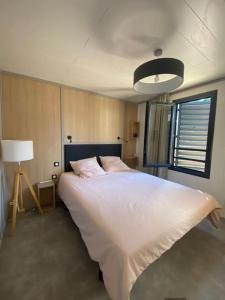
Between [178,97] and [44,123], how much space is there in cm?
286

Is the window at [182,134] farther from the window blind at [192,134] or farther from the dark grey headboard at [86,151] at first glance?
the dark grey headboard at [86,151]

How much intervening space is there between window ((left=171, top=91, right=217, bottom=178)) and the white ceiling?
66cm

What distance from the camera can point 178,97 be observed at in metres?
3.14

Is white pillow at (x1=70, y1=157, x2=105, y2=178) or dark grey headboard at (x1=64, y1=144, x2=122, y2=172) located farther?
dark grey headboard at (x1=64, y1=144, x2=122, y2=172)

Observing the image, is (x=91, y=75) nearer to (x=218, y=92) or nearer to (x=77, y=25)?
(x=77, y=25)

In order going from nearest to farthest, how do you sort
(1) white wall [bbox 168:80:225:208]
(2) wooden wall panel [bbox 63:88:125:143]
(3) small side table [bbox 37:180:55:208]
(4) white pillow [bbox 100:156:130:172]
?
(1) white wall [bbox 168:80:225:208] → (3) small side table [bbox 37:180:55:208] → (2) wooden wall panel [bbox 63:88:125:143] → (4) white pillow [bbox 100:156:130:172]

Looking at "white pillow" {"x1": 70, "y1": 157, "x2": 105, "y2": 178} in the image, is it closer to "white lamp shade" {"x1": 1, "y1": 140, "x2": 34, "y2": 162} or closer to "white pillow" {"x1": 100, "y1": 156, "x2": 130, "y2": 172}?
"white pillow" {"x1": 100, "y1": 156, "x2": 130, "y2": 172}

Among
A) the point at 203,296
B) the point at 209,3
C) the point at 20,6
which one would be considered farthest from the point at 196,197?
the point at 20,6

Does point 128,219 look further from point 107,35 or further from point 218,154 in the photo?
point 218,154

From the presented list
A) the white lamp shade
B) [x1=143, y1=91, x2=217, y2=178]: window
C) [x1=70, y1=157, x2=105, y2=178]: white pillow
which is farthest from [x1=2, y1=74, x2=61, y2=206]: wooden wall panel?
[x1=143, y1=91, x2=217, y2=178]: window

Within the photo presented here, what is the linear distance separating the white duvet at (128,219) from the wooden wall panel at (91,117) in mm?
1192

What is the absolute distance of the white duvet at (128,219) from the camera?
1.05 m

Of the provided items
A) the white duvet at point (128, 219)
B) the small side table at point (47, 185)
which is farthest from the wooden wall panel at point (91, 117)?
the white duvet at point (128, 219)

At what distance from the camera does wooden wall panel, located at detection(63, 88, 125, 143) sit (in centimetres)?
293
